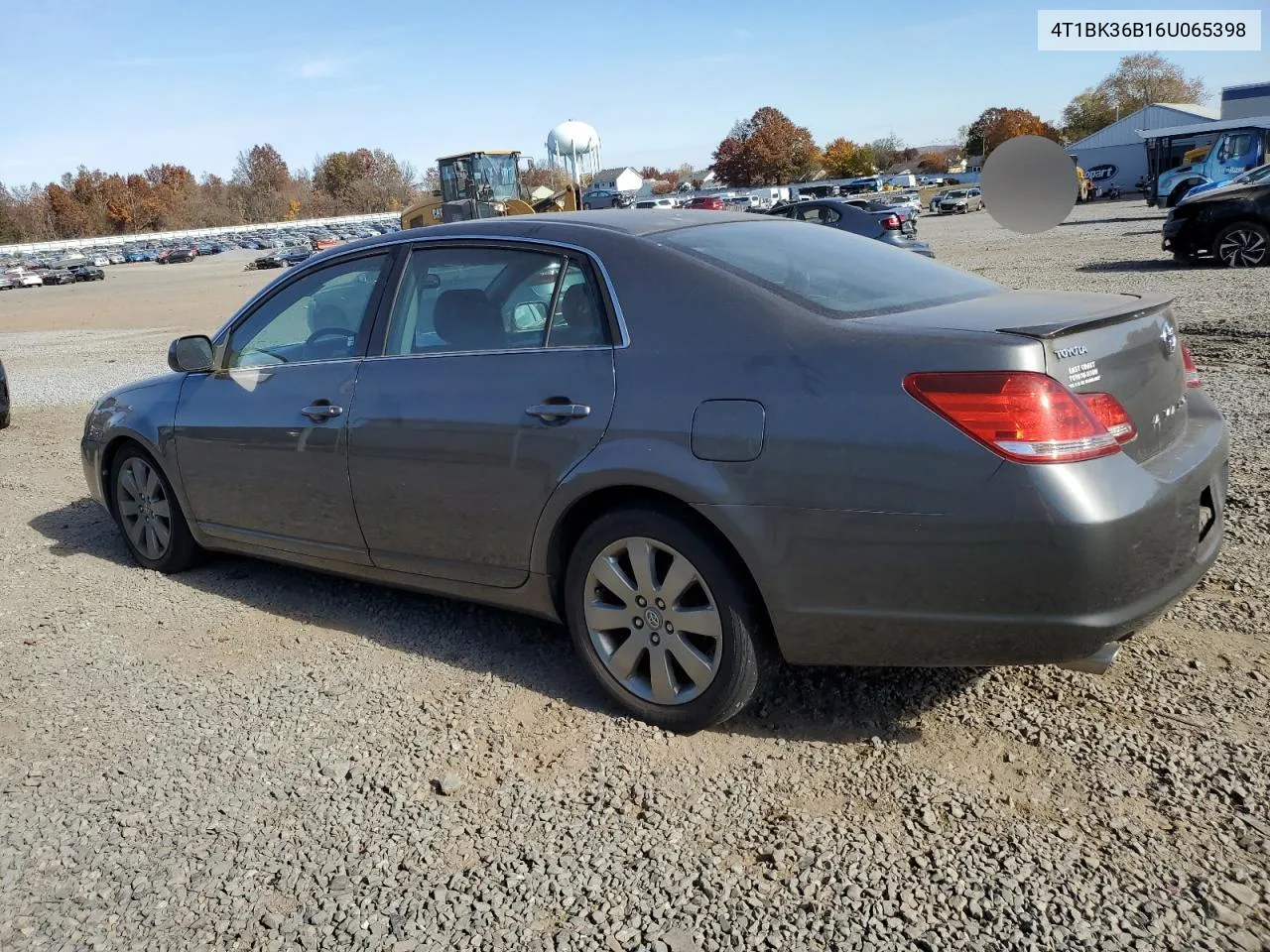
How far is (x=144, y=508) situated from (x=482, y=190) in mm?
30410

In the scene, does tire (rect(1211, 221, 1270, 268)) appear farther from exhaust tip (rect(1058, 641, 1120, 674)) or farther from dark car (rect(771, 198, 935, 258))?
exhaust tip (rect(1058, 641, 1120, 674))

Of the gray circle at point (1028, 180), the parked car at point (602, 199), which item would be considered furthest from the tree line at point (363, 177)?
the gray circle at point (1028, 180)

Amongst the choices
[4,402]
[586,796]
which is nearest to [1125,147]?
[4,402]

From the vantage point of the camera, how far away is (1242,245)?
15523 mm

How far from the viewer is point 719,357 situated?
3.12 m

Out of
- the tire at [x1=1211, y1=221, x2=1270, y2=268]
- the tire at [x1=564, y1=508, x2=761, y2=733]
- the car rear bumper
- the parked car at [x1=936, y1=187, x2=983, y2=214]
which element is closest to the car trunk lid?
the car rear bumper

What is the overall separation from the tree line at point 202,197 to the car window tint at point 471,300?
13443cm

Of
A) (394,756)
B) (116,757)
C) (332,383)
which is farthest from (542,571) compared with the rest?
(116,757)

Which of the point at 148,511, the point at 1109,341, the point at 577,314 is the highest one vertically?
the point at 577,314

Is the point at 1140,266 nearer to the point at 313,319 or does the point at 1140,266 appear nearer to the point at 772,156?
the point at 313,319

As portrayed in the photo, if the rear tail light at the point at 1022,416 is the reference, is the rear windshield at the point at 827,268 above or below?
above

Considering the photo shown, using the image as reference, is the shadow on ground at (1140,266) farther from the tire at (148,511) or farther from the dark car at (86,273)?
the dark car at (86,273)

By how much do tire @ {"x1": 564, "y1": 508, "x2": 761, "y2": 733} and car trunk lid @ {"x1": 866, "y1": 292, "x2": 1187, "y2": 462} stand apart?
92cm

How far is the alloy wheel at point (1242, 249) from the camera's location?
15.3m
